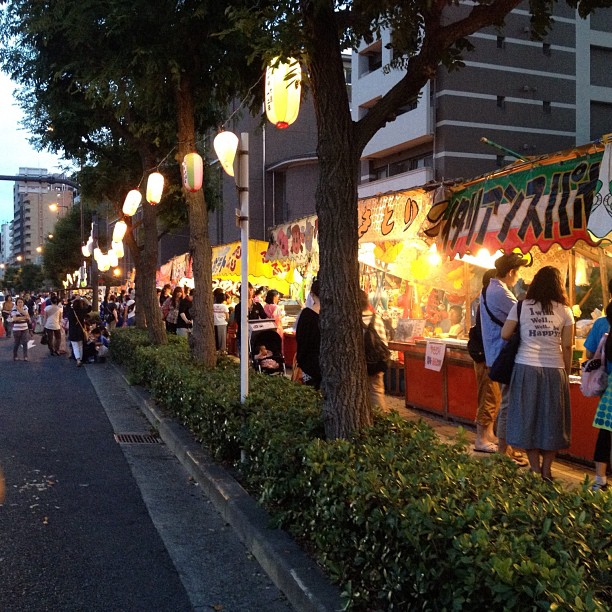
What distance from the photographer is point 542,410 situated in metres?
5.38

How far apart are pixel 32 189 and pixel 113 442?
168 m

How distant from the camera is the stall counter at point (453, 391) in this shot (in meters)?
6.61

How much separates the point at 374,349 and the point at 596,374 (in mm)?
2253

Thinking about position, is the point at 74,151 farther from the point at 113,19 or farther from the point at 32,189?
the point at 32,189

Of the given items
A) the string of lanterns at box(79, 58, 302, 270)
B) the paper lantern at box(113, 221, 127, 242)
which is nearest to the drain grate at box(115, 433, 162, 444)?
the string of lanterns at box(79, 58, 302, 270)

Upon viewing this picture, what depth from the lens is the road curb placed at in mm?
3482

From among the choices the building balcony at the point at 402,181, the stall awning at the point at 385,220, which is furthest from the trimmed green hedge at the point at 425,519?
the building balcony at the point at 402,181

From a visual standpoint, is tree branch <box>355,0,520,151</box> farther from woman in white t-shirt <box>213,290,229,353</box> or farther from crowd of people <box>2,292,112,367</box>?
crowd of people <box>2,292,112,367</box>

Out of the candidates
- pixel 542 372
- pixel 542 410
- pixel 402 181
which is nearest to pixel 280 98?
pixel 542 372

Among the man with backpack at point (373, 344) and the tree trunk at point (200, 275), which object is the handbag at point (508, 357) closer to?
the man with backpack at point (373, 344)

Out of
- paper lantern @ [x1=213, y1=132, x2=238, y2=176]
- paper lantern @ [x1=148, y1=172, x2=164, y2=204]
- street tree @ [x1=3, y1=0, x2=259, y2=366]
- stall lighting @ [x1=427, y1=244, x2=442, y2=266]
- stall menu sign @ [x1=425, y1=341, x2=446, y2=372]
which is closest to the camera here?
paper lantern @ [x1=213, y1=132, x2=238, y2=176]

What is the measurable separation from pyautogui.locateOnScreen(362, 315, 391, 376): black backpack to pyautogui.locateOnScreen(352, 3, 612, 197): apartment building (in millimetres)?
19121

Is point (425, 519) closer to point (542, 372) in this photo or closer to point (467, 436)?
point (542, 372)

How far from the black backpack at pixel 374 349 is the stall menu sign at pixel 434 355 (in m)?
2.20
